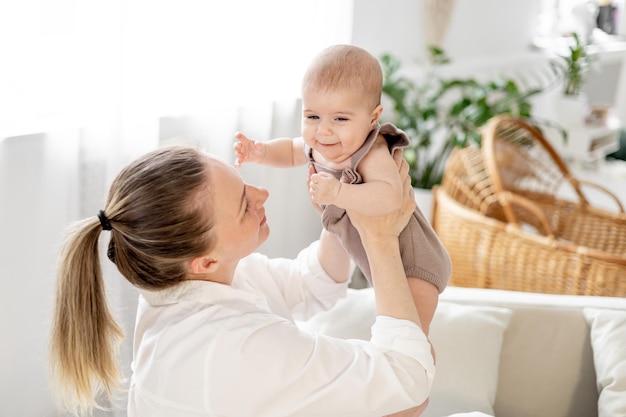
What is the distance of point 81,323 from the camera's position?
51.6 inches

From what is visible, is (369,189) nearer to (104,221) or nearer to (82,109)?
(104,221)

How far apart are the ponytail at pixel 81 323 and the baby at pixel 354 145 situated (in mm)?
365

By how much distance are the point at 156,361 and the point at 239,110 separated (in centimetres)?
138

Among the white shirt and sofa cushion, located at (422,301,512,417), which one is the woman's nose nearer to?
the white shirt

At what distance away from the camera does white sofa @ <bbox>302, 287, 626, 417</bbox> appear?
181 centimetres

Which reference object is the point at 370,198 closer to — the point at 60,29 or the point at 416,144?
the point at 60,29

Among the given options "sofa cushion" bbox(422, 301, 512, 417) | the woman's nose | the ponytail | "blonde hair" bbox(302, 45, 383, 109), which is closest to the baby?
"blonde hair" bbox(302, 45, 383, 109)

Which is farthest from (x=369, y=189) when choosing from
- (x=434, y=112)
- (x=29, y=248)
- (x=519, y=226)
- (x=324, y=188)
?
(x=434, y=112)

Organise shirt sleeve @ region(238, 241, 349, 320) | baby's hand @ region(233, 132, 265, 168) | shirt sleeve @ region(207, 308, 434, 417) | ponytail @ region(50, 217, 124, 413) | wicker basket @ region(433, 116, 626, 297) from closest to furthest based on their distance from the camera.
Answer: shirt sleeve @ region(207, 308, 434, 417) → ponytail @ region(50, 217, 124, 413) → baby's hand @ region(233, 132, 265, 168) → shirt sleeve @ region(238, 241, 349, 320) → wicker basket @ region(433, 116, 626, 297)

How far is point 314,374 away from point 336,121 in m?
0.45

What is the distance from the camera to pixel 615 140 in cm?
497

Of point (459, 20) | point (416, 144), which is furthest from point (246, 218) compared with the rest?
point (459, 20)

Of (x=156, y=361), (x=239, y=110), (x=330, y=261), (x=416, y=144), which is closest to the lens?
(x=156, y=361)

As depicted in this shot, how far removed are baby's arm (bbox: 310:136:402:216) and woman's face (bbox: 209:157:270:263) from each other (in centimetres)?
14
